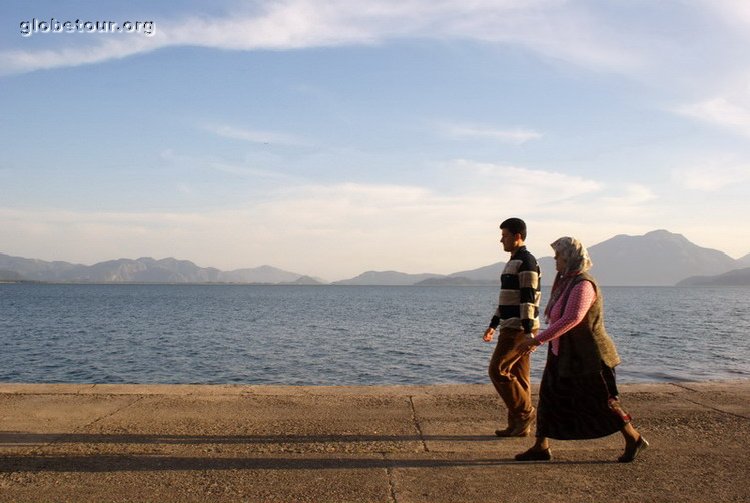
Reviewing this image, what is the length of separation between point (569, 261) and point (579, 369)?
0.86 metres

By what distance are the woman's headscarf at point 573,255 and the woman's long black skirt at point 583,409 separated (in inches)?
31.9

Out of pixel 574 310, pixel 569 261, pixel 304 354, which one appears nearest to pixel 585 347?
pixel 574 310

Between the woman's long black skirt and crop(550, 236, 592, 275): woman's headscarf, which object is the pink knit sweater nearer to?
crop(550, 236, 592, 275): woman's headscarf

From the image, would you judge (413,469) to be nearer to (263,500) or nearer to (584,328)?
(263,500)

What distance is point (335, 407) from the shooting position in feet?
23.4

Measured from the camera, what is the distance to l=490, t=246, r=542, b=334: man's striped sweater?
5488 mm

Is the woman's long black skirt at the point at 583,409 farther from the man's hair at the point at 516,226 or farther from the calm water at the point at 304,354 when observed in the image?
the calm water at the point at 304,354

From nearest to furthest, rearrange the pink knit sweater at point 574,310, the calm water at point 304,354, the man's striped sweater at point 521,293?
the pink knit sweater at point 574,310 < the man's striped sweater at point 521,293 < the calm water at point 304,354

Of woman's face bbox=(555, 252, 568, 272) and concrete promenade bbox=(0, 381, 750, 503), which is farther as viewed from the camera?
woman's face bbox=(555, 252, 568, 272)

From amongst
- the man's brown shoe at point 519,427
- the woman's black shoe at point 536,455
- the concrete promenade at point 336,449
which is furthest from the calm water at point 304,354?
the woman's black shoe at point 536,455

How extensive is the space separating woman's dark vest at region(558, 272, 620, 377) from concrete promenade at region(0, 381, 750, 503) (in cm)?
79

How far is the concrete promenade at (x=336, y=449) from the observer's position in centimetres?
448

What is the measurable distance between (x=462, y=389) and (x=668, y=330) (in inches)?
1642

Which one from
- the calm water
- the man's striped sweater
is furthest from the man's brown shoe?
the calm water
